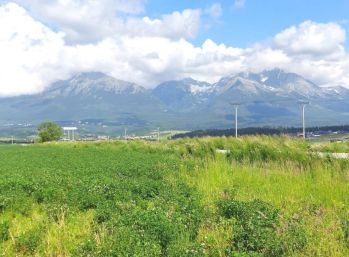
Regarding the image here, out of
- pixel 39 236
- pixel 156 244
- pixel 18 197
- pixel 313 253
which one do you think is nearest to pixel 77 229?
pixel 39 236

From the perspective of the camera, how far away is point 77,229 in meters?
A: 11.0

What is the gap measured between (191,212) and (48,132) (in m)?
133

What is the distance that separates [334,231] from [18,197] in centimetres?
981

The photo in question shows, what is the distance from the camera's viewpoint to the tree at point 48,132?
138 metres

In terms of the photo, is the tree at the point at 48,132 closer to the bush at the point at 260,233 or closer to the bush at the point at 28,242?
the bush at the point at 28,242

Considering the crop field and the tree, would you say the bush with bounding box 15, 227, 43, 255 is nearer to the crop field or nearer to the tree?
the crop field

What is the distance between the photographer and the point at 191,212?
11.1 meters

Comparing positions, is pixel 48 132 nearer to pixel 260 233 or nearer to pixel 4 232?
pixel 4 232

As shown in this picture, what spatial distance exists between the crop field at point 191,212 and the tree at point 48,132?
12157 centimetres

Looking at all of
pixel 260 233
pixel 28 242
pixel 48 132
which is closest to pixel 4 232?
pixel 28 242

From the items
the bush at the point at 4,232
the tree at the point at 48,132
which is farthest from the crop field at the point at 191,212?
the tree at the point at 48,132

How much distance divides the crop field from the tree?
12157 cm

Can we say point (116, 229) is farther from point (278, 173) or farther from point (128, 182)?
point (278, 173)

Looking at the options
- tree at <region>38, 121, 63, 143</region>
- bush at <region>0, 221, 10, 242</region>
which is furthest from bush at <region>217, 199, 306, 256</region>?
tree at <region>38, 121, 63, 143</region>
